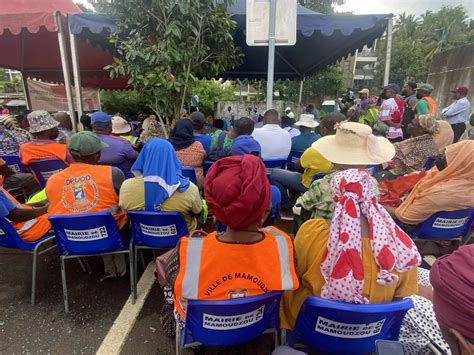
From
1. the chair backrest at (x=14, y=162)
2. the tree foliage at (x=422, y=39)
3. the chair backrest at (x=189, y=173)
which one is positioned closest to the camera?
the chair backrest at (x=189, y=173)

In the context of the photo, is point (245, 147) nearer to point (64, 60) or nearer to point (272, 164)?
point (272, 164)

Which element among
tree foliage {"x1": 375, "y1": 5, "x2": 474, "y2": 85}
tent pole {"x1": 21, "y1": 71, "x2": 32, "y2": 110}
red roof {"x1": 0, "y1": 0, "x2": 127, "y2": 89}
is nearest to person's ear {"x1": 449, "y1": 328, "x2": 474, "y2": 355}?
red roof {"x1": 0, "y1": 0, "x2": 127, "y2": 89}

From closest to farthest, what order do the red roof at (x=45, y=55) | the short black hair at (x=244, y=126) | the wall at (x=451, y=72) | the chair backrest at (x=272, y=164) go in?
1. the short black hair at (x=244, y=126)
2. the chair backrest at (x=272, y=164)
3. the red roof at (x=45, y=55)
4. the wall at (x=451, y=72)

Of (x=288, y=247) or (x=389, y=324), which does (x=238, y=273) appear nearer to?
(x=288, y=247)

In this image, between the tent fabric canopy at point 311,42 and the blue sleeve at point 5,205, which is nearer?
the blue sleeve at point 5,205

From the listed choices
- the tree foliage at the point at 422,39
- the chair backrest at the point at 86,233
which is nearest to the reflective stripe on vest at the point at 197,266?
the chair backrest at the point at 86,233

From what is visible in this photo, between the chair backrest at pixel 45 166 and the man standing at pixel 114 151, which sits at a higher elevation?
the man standing at pixel 114 151

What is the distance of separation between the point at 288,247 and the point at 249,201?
34 cm

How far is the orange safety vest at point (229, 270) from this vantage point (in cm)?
142

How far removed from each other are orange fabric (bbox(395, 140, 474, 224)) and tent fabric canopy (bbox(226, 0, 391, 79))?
312 centimetres

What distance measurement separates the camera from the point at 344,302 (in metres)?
1.42

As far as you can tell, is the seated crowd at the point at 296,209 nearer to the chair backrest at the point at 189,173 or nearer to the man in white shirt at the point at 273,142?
the man in white shirt at the point at 273,142

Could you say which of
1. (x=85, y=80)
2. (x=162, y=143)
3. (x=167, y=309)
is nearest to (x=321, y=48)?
(x=162, y=143)

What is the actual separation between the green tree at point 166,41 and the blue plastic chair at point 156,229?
251 centimetres
